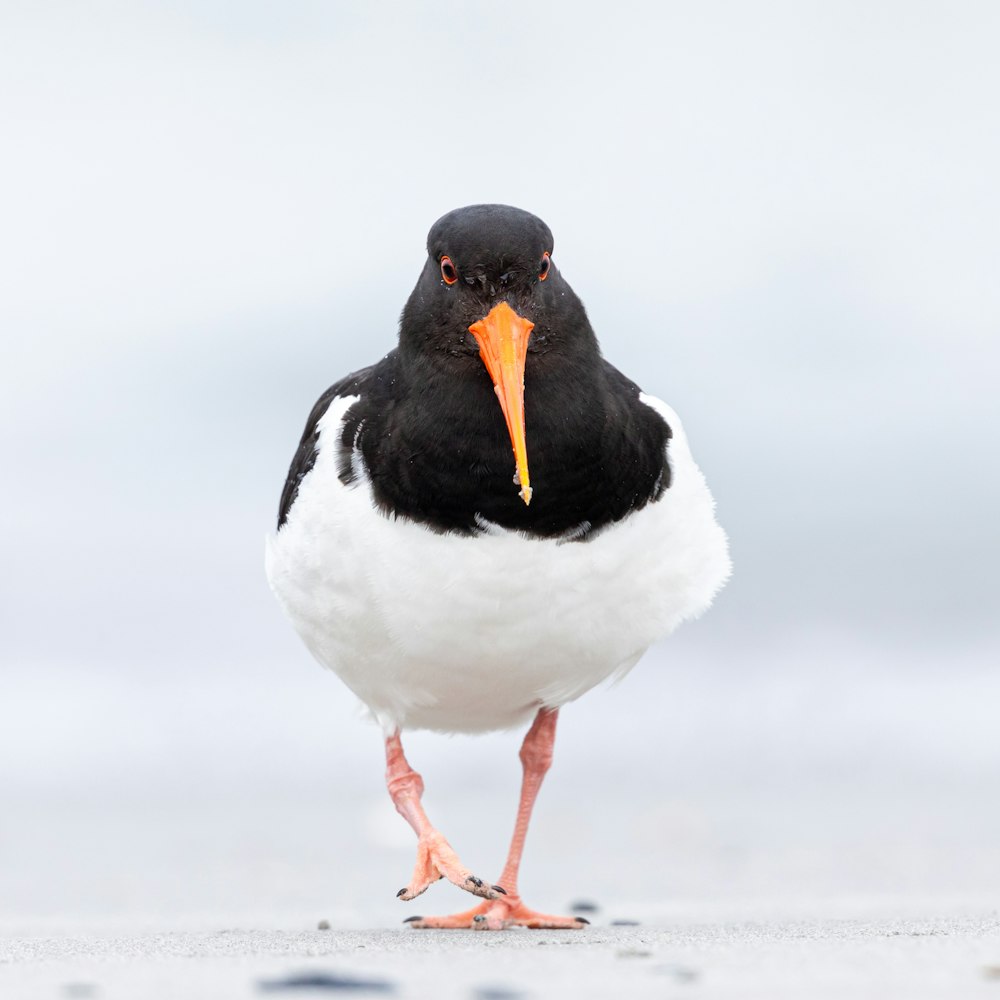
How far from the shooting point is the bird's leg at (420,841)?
5242mm

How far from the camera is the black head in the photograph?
5164 mm

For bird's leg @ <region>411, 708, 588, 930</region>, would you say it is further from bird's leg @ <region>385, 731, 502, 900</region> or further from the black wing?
the black wing

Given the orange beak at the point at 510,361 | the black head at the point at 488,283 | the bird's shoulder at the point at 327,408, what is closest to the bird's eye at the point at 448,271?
the black head at the point at 488,283

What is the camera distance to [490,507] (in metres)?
5.17

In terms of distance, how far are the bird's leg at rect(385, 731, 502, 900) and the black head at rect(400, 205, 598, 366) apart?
1.64 m

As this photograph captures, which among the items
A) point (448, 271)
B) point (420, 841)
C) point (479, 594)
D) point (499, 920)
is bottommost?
point (499, 920)

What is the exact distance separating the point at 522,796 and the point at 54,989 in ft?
9.11

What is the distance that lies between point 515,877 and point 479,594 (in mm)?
1399

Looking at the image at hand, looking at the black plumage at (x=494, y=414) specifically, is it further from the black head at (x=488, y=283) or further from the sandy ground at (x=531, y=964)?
the sandy ground at (x=531, y=964)

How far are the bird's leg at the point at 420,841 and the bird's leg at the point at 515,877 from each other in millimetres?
139

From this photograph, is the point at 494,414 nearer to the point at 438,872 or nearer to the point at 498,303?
the point at 498,303

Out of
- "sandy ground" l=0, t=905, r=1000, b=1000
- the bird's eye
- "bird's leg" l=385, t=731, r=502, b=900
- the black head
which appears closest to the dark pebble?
"sandy ground" l=0, t=905, r=1000, b=1000

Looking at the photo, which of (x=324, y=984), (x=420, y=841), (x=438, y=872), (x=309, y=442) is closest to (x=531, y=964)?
(x=324, y=984)

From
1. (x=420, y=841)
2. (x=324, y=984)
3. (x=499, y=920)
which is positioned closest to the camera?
(x=324, y=984)
